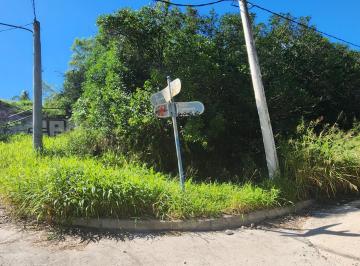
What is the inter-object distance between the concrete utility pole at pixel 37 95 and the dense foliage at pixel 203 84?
160 cm

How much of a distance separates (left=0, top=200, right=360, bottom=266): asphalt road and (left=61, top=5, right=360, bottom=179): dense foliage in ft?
11.4

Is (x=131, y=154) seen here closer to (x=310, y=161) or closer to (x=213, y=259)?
(x=310, y=161)

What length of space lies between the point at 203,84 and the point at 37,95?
4216mm

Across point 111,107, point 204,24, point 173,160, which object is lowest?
point 173,160

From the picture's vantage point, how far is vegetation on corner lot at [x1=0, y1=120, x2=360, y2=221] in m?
6.48

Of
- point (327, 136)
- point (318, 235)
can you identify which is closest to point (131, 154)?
point (327, 136)

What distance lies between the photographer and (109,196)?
649 centimetres

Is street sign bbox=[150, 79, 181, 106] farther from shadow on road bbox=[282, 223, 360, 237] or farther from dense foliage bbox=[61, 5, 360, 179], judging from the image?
shadow on road bbox=[282, 223, 360, 237]

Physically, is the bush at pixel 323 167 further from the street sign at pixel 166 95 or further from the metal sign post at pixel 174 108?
the street sign at pixel 166 95

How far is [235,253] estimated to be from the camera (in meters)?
5.82

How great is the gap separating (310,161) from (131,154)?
4497mm

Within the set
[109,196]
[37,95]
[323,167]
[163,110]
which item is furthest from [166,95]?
[37,95]

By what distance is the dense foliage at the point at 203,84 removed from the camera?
10.6m

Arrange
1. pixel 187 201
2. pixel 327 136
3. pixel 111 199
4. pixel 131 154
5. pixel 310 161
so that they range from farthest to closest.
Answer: pixel 131 154
pixel 327 136
pixel 310 161
pixel 187 201
pixel 111 199
